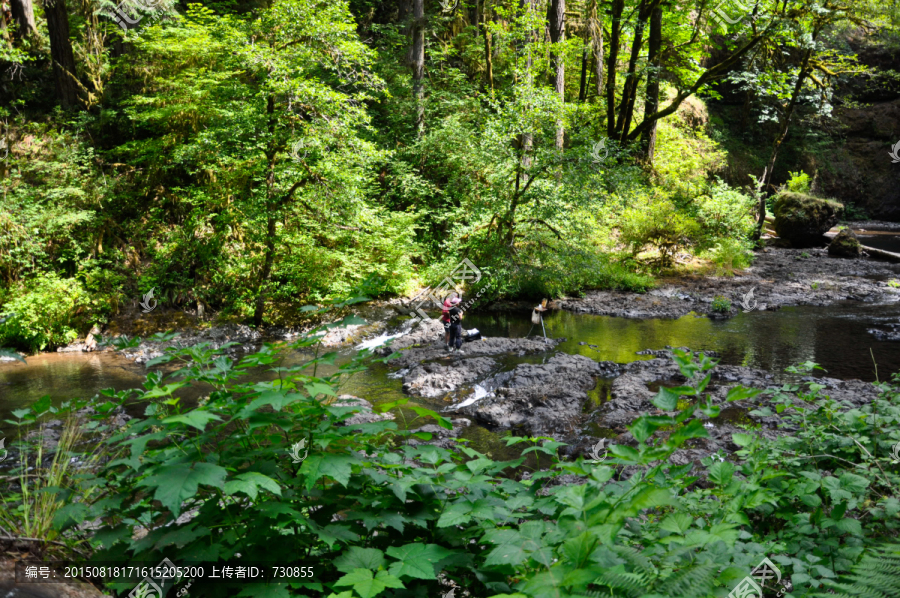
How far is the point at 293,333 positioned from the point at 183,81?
283 inches

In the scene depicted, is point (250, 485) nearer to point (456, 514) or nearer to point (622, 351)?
point (456, 514)

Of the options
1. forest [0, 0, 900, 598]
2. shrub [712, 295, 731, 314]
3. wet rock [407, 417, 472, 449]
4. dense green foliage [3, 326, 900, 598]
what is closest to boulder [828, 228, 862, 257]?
forest [0, 0, 900, 598]

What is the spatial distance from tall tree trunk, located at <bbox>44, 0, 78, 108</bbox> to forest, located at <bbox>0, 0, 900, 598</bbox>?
0.26 ft

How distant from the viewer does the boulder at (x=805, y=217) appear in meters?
19.6

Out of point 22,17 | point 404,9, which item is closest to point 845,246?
point 404,9

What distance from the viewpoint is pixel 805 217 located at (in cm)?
1956

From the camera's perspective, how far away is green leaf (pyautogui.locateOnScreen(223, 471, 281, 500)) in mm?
1373

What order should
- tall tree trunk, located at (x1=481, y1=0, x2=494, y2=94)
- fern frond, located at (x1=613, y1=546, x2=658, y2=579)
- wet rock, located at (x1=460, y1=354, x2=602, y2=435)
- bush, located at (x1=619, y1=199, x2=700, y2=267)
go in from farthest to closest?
tall tree trunk, located at (x1=481, y1=0, x2=494, y2=94) < bush, located at (x1=619, y1=199, x2=700, y2=267) < wet rock, located at (x1=460, y1=354, x2=602, y2=435) < fern frond, located at (x1=613, y1=546, x2=658, y2=579)

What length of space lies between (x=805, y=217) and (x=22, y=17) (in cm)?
2665

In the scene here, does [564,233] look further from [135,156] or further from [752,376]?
[135,156]

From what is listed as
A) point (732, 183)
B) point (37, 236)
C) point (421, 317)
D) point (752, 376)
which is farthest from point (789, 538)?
point (732, 183)

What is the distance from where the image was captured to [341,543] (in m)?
1.73

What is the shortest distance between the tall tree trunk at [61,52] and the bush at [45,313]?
236 inches

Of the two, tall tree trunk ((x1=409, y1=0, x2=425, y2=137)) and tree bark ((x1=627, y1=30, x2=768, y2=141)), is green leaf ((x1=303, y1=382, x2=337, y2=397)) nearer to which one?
tree bark ((x1=627, y1=30, x2=768, y2=141))
